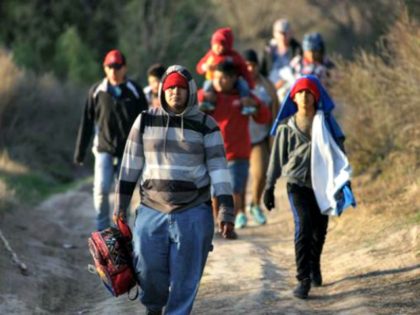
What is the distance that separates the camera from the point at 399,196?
11.7m

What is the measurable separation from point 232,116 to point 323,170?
2.77 metres

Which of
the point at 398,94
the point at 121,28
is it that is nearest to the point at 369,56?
the point at 398,94

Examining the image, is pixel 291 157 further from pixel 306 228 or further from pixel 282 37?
pixel 282 37

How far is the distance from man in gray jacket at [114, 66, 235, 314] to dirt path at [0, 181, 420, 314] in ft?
4.11

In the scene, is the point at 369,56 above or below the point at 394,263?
above

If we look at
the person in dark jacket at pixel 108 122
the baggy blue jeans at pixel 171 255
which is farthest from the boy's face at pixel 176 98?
the person in dark jacket at pixel 108 122

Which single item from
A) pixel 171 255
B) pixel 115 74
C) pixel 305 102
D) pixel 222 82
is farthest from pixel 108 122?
pixel 171 255

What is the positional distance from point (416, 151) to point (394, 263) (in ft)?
11.1

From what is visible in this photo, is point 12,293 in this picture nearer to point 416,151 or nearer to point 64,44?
point 416,151

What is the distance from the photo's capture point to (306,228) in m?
→ 8.41

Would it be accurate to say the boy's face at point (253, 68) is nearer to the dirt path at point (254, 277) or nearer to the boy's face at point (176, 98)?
the dirt path at point (254, 277)

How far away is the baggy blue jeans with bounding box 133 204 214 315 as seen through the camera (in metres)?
6.79

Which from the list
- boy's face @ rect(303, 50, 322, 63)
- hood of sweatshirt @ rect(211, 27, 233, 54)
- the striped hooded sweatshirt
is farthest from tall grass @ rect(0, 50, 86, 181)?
the striped hooded sweatshirt

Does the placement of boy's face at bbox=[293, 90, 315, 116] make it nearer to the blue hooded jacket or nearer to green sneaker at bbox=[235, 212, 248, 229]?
the blue hooded jacket
